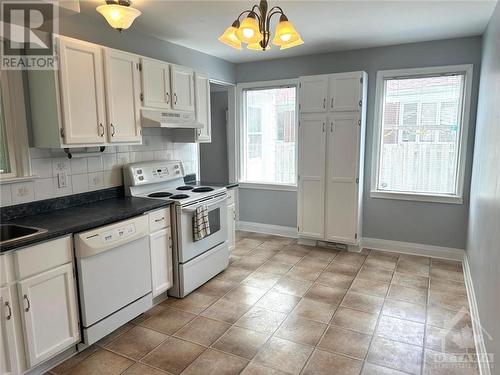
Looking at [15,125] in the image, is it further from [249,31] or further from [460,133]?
[460,133]

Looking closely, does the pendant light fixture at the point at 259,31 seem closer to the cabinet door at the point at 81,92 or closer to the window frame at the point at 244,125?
the cabinet door at the point at 81,92

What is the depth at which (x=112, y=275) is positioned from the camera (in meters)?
2.50

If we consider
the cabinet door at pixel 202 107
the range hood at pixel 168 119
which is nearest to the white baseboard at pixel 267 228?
the cabinet door at pixel 202 107

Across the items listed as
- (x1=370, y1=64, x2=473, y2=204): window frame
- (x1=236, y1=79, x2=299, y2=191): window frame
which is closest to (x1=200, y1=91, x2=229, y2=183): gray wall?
(x1=236, y1=79, x2=299, y2=191): window frame

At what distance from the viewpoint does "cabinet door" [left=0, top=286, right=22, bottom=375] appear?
1.87m

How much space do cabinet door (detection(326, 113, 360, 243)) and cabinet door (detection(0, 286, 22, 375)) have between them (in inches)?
135

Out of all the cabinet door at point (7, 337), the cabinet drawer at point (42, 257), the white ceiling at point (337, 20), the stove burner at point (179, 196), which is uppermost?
the white ceiling at point (337, 20)

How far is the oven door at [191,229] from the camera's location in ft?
10.1

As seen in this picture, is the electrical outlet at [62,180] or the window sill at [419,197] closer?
the electrical outlet at [62,180]

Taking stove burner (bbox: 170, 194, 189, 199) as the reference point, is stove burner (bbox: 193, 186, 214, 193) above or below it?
above

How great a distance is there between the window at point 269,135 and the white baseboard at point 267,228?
0.66 meters

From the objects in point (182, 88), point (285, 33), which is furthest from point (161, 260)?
point (285, 33)

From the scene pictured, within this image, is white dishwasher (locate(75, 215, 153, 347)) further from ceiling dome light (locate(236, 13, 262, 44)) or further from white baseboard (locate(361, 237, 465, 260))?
white baseboard (locate(361, 237, 465, 260))

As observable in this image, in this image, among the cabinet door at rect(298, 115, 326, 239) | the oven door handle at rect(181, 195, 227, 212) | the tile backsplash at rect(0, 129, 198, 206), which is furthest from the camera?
the cabinet door at rect(298, 115, 326, 239)
